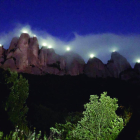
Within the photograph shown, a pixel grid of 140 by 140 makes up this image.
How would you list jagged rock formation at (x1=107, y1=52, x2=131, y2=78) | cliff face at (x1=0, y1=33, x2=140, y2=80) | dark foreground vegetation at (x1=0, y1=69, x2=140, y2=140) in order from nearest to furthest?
dark foreground vegetation at (x1=0, y1=69, x2=140, y2=140) < cliff face at (x1=0, y1=33, x2=140, y2=80) < jagged rock formation at (x1=107, y1=52, x2=131, y2=78)

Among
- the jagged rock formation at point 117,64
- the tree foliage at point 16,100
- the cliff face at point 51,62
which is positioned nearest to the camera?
the tree foliage at point 16,100

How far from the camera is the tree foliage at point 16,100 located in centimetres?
1645

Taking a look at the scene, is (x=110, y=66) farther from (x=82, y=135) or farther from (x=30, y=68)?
(x=82, y=135)

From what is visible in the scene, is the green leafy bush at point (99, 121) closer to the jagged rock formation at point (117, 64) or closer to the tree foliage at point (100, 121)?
the tree foliage at point (100, 121)

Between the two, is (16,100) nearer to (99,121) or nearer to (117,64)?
(99,121)

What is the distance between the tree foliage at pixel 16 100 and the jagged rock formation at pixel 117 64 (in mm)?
46663

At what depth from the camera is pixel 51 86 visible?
46.4 metres

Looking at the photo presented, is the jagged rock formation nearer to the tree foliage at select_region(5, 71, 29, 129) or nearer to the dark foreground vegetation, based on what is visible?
the dark foreground vegetation

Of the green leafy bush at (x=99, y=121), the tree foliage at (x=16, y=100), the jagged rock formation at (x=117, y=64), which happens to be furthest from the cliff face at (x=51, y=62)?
the green leafy bush at (x=99, y=121)

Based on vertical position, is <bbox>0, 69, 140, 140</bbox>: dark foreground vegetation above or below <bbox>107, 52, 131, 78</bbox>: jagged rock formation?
below

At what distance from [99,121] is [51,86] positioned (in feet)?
136

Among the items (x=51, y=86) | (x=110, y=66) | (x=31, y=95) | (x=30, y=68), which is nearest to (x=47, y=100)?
(x=31, y=95)

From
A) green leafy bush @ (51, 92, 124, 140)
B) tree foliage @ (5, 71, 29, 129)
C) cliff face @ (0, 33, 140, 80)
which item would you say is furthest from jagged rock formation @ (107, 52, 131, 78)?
green leafy bush @ (51, 92, 124, 140)

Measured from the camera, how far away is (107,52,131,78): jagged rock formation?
6217 cm
